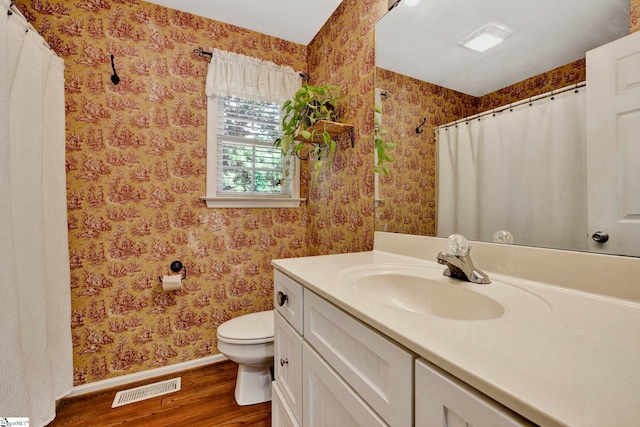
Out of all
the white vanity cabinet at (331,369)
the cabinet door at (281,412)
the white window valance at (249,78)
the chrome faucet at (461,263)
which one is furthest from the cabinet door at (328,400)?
the white window valance at (249,78)

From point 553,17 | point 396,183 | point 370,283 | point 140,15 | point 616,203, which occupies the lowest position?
point 370,283

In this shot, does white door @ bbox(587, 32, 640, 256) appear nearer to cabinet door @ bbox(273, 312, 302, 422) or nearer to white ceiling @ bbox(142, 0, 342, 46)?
cabinet door @ bbox(273, 312, 302, 422)

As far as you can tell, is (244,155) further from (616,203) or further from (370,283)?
(616,203)

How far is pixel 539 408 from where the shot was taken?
289mm

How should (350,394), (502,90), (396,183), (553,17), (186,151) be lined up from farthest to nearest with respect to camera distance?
(186,151)
(396,183)
(502,90)
(553,17)
(350,394)

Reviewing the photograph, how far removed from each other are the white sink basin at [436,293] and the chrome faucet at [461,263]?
2cm

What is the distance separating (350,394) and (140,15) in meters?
2.42

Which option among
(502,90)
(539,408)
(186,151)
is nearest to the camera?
(539,408)

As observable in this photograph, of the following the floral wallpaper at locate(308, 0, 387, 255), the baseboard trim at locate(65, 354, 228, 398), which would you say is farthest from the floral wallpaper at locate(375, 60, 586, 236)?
the baseboard trim at locate(65, 354, 228, 398)

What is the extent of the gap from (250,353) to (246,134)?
5.02 ft

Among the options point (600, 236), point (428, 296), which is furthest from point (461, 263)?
point (600, 236)

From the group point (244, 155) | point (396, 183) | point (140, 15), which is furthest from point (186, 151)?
point (396, 183)

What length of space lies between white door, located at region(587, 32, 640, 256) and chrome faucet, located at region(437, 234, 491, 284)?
285mm

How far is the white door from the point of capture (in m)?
0.64
